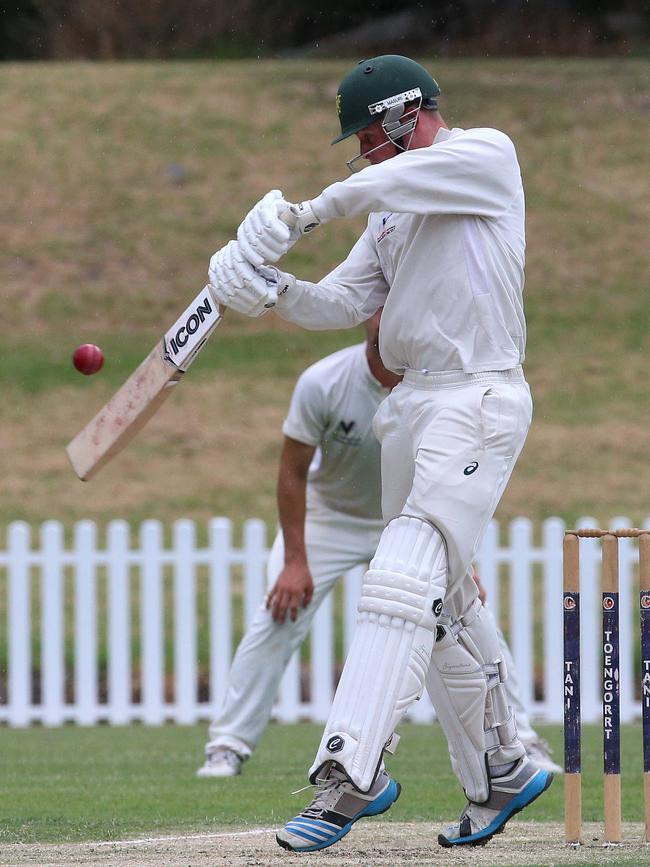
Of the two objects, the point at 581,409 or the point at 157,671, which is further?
the point at 581,409

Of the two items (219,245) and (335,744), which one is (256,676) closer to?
(335,744)

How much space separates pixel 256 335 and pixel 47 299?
9.07ft

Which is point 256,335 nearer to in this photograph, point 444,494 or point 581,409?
point 581,409

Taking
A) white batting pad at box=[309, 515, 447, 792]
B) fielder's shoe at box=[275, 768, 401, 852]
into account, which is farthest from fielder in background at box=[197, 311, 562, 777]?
fielder's shoe at box=[275, 768, 401, 852]

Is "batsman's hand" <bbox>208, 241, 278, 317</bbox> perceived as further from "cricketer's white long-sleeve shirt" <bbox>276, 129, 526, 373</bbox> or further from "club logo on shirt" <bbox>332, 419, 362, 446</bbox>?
"club logo on shirt" <bbox>332, 419, 362, 446</bbox>

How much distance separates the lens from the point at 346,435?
21.8ft

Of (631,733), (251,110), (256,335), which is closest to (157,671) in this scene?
(631,733)

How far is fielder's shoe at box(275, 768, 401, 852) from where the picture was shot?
12.8ft

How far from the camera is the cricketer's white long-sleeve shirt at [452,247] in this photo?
4121 millimetres

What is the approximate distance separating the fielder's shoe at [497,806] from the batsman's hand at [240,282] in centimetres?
147

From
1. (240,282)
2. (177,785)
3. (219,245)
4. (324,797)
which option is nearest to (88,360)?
(240,282)

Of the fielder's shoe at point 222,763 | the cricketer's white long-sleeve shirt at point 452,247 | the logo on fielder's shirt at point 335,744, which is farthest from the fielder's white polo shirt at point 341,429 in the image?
the logo on fielder's shirt at point 335,744

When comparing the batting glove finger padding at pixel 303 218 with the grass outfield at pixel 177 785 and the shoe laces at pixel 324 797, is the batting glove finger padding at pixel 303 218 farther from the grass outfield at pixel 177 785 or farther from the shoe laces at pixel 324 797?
the grass outfield at pixel 177 785

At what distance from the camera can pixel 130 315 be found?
20125 millimetres
